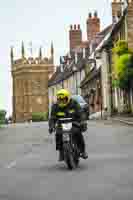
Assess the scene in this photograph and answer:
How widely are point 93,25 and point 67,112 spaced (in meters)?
80.1

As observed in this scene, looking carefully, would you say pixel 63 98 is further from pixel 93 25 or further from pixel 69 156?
pixel 93 25

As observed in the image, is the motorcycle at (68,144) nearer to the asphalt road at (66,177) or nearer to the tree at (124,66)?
the asphalt road at (66,177)

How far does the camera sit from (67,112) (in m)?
14.4

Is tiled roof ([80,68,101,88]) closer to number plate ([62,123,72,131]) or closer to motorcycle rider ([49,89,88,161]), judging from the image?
motorcycle rider ([49,89,88,161])

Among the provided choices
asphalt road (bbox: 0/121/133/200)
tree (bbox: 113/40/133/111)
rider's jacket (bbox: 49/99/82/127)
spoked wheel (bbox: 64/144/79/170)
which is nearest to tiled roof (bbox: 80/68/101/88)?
tree (bbox: 113/40/133/111)

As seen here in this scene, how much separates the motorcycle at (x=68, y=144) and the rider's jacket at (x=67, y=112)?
0.46ft

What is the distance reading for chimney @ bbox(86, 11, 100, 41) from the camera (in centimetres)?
9262

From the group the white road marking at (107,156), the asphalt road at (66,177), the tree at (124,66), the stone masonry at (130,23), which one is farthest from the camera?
the stone masonry at (130,23)

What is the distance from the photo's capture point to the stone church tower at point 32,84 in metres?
157

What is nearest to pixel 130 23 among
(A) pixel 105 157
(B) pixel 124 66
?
(B) pixel 124 66

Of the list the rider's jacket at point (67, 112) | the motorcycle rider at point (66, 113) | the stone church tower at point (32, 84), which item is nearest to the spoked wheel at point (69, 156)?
the motorcycle rider at point (66, 113)

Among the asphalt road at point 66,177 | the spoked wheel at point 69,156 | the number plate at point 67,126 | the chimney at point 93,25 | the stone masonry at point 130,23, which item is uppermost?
the chimney at point 93,25

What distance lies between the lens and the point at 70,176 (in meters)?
12.8

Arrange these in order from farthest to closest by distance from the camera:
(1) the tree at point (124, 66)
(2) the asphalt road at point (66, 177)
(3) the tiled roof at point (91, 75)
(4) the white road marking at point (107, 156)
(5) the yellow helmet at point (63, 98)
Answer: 1. (3) the tiled roof at point (91, 75)
2. (1) the tree at point (124, 66)
3. (4) the white road marking at point (107, 156)
4. (5) the yellow helmet at point (63, 98)
5. (2) the asphalt road at point (66, 177)
